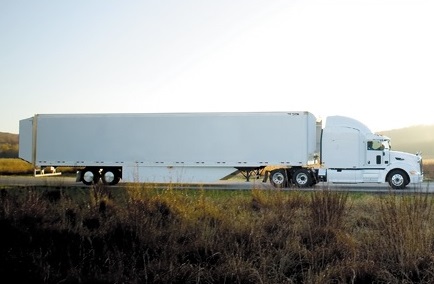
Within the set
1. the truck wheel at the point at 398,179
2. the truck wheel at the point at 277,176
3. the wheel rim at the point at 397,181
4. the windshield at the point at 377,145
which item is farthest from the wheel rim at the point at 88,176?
the wheel rim at the point at 397,181

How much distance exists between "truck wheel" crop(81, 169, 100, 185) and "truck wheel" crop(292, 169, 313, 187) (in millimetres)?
10291

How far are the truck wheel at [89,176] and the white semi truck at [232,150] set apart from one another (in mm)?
53

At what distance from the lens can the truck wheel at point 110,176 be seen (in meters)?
27.5

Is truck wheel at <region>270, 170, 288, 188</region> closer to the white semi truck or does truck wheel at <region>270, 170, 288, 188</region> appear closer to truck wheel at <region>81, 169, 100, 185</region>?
the white semi truck

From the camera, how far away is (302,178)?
25.8m

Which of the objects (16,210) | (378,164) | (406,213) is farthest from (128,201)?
(378,164)

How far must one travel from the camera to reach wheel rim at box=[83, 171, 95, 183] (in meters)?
27.8

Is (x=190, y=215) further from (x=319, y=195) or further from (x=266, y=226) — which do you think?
(x=319, y=195)

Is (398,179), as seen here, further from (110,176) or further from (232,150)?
(110,176)

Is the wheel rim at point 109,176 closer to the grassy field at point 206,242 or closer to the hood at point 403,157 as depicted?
the hood at point 403,157

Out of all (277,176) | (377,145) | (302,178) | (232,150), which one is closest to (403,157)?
(377,145)

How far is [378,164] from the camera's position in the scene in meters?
25.6

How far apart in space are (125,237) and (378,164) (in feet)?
63.5

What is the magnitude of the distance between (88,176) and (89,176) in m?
0.05
